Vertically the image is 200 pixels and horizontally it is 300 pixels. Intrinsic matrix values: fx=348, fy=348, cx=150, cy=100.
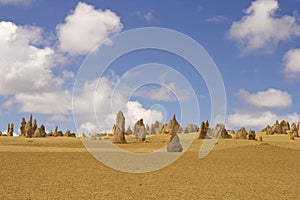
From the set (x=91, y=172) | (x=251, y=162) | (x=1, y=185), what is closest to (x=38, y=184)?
(x=1, y=185)

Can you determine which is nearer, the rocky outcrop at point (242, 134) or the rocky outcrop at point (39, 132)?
the rocky outcrop at point (242, 134)

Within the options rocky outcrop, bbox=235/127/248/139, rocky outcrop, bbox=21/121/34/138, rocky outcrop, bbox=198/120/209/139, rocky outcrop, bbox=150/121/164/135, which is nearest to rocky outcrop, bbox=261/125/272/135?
rocky outcrop, bbox=235/127/248/139

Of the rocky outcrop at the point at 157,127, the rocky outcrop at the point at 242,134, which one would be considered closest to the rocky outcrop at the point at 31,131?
the rocky outcrop at the point at 157,127

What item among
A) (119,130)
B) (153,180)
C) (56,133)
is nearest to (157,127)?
(56,133)

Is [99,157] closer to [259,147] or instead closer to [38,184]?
[38,184]

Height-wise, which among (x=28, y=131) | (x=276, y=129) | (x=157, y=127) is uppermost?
(x=157, y=127)

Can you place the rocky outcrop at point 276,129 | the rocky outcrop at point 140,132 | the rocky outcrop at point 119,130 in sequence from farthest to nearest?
the rocky outcrop at point 276,129 → the rocky outcrop at point 140,132 → the rocky outcrop at point 119,130

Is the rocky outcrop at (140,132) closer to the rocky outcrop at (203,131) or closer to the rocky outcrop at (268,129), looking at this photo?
the rocky outcrop at (203,131)

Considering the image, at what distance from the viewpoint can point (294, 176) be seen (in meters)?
23.3

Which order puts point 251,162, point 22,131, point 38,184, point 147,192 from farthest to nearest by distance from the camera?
point 22,131
point 251,162
point 38,184
point 147,192

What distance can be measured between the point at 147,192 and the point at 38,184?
578 centimetres

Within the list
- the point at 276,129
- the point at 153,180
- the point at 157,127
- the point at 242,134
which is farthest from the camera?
the point at 157,127

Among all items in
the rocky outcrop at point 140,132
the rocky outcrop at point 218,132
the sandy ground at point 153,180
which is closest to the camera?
the sandy ground at point 153,180

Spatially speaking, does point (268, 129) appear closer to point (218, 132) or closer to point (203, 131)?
point (218, 132)
